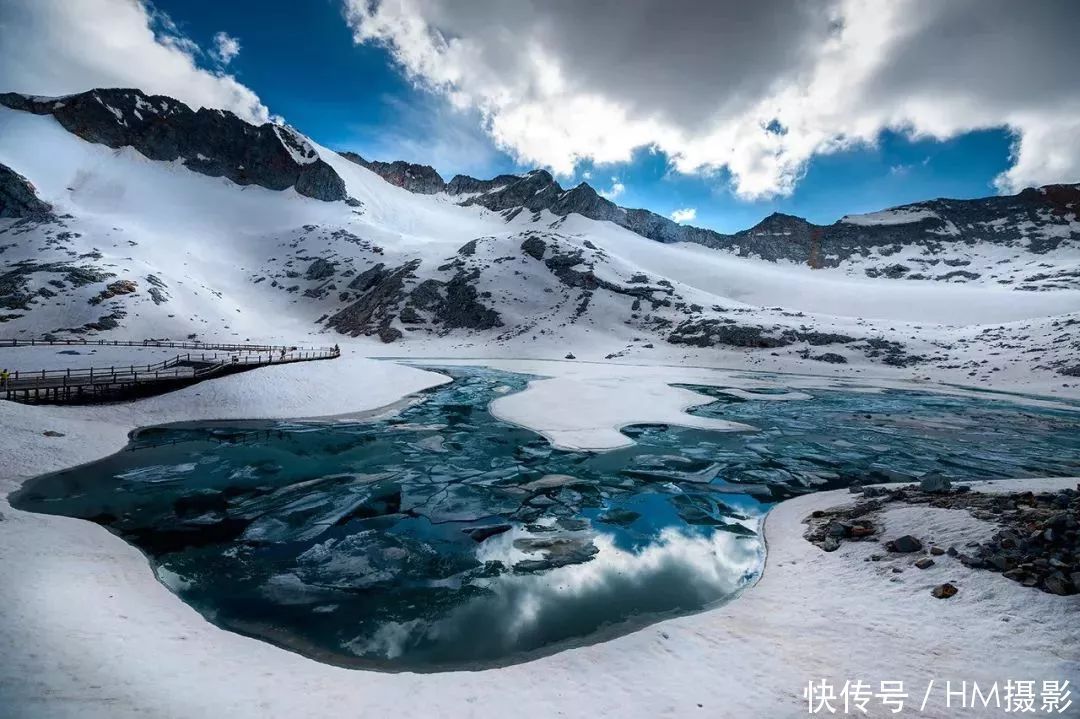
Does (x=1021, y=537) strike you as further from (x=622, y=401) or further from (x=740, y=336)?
(x=740, y=336)

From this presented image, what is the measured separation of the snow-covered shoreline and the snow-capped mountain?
237 ft

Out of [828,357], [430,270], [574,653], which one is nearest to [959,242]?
[828,357]

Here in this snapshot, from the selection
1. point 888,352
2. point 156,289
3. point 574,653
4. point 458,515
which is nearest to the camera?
point 574,653

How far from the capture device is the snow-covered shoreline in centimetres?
623

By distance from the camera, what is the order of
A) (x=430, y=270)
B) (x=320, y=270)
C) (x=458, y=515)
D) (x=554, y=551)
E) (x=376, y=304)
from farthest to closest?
(x=320, y=270) < (x=430, y=270) < (x=376, y=304) < (x=458, y=515) < (x=554, y=551)

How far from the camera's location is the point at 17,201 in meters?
106

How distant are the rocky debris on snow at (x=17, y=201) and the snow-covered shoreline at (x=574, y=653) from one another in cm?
15134

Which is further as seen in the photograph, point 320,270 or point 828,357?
point 320,270

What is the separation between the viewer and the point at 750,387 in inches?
1949

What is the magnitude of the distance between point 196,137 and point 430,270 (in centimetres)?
14860

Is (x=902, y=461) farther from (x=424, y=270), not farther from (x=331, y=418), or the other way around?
(x=424, y=270)

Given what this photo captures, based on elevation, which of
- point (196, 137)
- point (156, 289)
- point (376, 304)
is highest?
point (196, 137)

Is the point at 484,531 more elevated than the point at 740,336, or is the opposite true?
the point at 740,336

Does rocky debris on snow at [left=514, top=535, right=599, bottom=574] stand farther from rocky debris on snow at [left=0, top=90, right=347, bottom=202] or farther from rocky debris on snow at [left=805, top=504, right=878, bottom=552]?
rocky debris on snow at [left=0, top=90, right=347, bottom=202]
